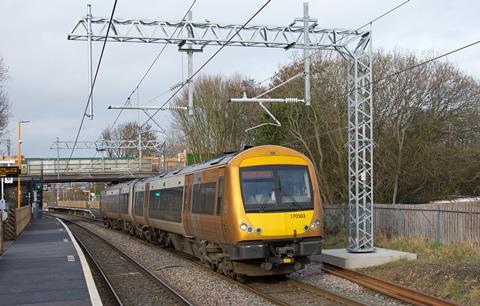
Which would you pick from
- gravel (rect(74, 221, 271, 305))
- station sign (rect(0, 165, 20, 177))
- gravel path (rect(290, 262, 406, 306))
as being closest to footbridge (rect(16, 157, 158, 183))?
station sign (rect(0, 165, 20, 177))

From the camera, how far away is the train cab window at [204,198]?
13758mm

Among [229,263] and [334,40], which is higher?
[334,40]

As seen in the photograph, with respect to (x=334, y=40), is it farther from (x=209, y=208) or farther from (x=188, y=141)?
(x=188, y=141)

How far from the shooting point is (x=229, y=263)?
1326 cm

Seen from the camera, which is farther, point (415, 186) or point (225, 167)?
point (415, 186)

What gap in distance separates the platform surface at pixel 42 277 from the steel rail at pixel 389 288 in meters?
5.42

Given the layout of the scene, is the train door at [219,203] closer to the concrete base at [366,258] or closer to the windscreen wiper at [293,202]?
the windscreen wiper at [293,202]

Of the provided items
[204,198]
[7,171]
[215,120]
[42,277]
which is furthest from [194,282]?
[215,120]

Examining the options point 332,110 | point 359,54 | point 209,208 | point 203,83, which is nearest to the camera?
point 209,208

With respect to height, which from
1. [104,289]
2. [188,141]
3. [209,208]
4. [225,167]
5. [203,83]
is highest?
[203,83]

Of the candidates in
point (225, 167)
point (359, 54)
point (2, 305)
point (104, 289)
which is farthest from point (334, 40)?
point (2, 305)

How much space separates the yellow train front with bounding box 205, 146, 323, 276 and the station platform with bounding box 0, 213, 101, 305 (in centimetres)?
308

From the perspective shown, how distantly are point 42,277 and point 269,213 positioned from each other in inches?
218

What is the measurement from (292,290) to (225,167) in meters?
2.97
